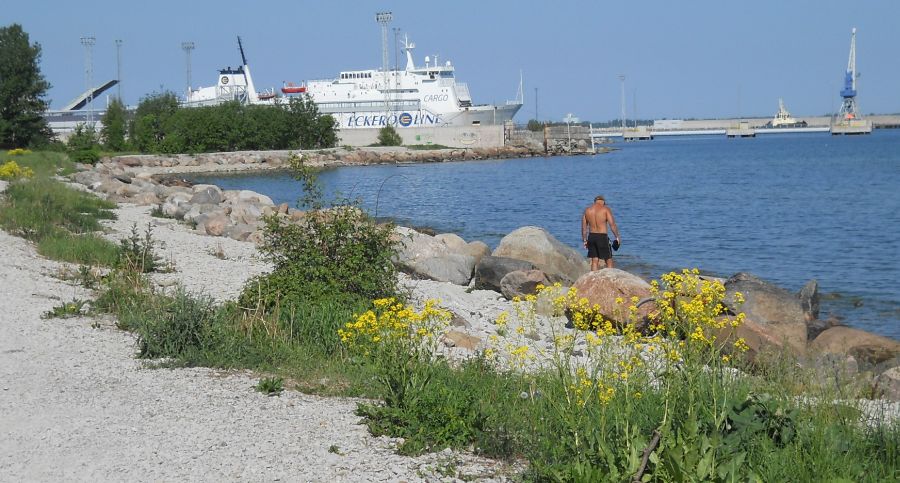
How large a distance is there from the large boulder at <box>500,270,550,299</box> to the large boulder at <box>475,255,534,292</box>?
2.15ft

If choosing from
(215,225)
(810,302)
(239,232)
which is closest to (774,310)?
(810,302)

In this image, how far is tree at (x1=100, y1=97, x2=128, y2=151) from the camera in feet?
263

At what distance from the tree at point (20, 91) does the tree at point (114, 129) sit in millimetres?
19597

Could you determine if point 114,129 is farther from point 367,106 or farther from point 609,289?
point 609,289

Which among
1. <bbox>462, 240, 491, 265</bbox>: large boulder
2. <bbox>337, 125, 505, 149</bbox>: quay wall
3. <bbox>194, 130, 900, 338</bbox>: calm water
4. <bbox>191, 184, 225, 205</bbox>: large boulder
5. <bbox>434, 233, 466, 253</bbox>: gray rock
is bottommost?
<bbox>194, 130, 900, 338</bbox>: calm water

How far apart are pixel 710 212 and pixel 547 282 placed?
22.4 meters

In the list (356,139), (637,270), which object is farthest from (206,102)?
(637,270)

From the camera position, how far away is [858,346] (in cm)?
1127

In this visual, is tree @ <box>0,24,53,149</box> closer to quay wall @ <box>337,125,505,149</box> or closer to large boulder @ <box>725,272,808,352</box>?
quay wall @ <box>337,125,505,149</box>

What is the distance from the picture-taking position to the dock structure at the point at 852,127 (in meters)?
161

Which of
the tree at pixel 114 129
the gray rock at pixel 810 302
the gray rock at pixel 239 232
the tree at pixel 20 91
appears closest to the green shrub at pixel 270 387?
the gray rock at pixel 810 302

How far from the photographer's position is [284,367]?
813cm

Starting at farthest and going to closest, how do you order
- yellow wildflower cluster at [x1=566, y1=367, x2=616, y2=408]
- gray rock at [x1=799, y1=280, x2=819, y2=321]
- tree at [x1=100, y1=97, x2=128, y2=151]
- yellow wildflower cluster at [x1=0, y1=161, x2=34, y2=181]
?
1. tree at [x1=100, y1=97, x2=128, y2=151]
2. yellow wildflower cluster at [x1=0, y1=161, x2=34, y2=181]
3. gray rock at [x1=799, y1=280, x2=819, y2=321]
4. yellow wildflower cluster at [x1=566, y1=367, x2=616, y2=408]

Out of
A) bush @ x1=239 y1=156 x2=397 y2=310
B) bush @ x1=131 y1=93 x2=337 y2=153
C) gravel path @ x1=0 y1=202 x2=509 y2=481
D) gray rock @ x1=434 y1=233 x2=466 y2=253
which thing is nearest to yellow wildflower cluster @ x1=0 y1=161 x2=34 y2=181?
gray rock @ x1=434 y1=233 x2=466 y2=253
